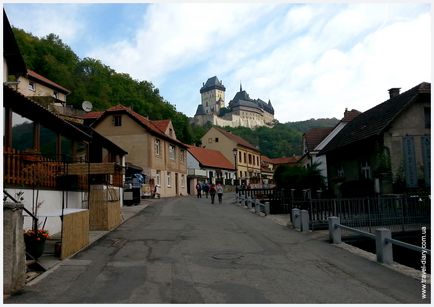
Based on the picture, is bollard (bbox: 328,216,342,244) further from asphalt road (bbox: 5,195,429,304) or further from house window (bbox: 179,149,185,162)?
house window (bbox: 179,149,185,162)

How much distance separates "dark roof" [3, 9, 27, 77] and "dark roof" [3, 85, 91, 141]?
3.95 metres

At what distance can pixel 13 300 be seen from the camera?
655 centimetres

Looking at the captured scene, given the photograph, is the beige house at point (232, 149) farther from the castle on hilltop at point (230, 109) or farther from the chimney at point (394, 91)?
the castle on hilltop at point (230, 109)

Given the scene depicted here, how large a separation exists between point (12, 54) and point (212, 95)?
170311 millimetres

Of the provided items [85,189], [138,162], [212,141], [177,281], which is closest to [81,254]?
[177,281]

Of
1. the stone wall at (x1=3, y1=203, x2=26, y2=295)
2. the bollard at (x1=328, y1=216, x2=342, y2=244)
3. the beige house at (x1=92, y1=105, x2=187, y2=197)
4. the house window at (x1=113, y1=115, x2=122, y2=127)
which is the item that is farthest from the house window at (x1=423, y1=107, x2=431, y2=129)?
the house window at (x1=113, y1=115, x2=122, y2=127)

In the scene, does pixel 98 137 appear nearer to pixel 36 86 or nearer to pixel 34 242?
pixel 34 242

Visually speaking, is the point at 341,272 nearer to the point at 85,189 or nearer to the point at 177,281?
the point at 177,281

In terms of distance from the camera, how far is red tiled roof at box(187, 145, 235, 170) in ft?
195

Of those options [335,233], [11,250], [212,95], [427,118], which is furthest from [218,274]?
[212,95]

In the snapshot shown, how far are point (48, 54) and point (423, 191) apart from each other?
61.5 metres

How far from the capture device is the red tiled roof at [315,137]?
141ft

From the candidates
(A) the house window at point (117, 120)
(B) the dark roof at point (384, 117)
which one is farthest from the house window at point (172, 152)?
(B) the dark roof at point (384, 117)

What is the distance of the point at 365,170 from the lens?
24562mm
